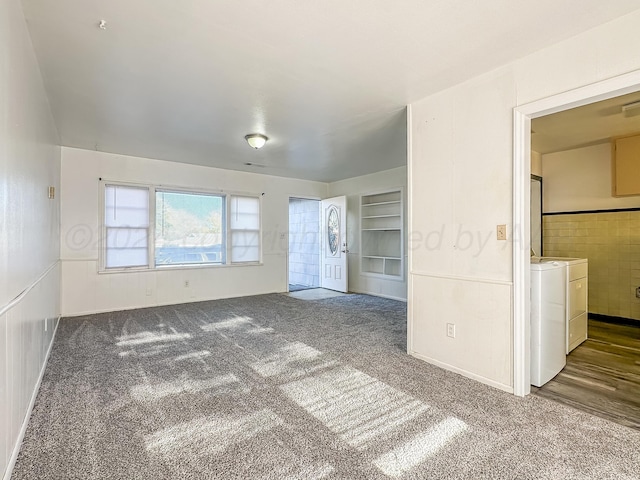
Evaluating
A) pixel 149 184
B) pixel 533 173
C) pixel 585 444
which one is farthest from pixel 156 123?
pixel 533 173

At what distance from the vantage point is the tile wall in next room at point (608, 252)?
14.3 feet

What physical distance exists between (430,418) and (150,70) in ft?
10.6

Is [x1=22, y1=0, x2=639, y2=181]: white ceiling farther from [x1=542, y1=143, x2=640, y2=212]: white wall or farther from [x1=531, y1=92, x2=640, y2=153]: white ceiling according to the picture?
[x1=542, y1=143, x2=640, y2=212]: white wall

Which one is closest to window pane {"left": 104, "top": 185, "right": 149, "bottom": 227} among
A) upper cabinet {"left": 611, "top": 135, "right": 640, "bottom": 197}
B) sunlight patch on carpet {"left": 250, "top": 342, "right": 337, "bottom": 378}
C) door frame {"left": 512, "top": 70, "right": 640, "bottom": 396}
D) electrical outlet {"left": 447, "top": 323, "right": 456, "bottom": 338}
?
sunlight patch on carpet {"left": 250, "top": 342, "right": 337, "bottom": 378}

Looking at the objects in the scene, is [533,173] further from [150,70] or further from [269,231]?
[150,70]

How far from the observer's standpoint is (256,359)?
311 centimetres

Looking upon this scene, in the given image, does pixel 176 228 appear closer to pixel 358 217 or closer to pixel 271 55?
pixel 358 217

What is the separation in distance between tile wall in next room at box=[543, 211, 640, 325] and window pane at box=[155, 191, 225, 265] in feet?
18.9

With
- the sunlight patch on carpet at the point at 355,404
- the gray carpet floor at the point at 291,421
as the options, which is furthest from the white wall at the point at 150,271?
the sunlight patch on carpet at the point at 355,404

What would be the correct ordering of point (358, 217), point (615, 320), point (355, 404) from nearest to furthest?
1. point (355, 404)
2. point (615, 320)
3. point (358, 217)

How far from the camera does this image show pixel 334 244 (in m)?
7.30

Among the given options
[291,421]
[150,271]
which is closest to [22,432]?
[291,421]

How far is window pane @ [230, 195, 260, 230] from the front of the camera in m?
6.40

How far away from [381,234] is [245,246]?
2.88 m
